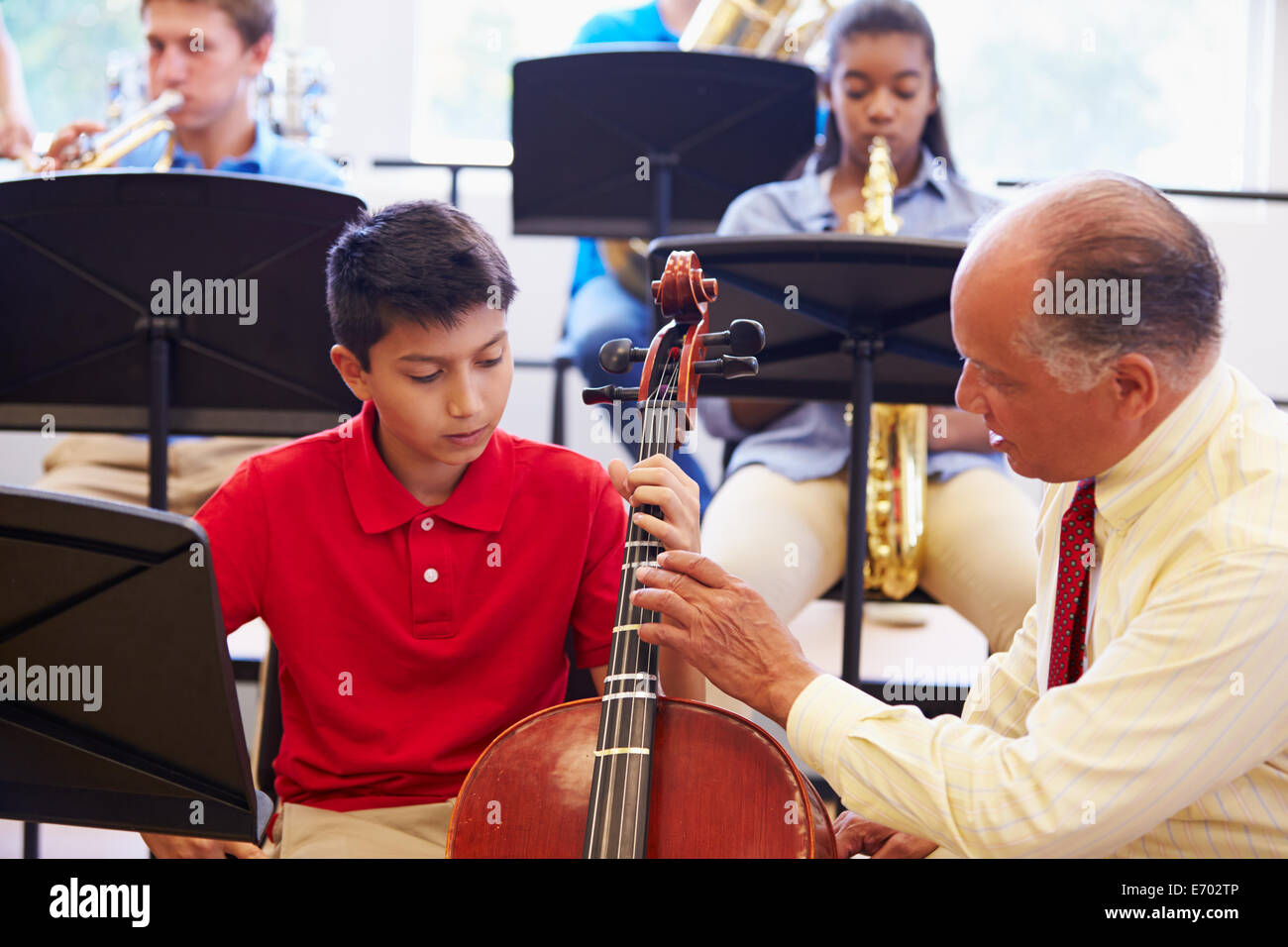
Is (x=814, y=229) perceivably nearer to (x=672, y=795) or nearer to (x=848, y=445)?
(x=848, y=445)

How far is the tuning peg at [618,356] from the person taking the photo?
1612 mm

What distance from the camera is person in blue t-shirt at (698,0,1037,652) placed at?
2.33 metres

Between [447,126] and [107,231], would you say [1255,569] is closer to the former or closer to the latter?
[107,231]

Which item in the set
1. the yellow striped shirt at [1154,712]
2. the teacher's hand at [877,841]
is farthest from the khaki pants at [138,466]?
the yellow striped shirt at [1154,712]

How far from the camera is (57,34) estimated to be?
14.8 ft

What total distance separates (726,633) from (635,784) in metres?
0.20

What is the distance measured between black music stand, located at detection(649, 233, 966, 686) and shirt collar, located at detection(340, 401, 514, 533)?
0.49 metres

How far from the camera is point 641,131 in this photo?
2.73 meters

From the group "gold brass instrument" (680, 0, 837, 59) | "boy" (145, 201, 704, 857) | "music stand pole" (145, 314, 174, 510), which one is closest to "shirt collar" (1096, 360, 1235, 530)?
"boy" (145, 201, 704, 857)

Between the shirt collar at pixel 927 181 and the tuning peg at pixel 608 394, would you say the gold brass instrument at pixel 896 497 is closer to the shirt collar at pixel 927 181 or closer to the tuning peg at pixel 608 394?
the shirt collar at pixel 927 181

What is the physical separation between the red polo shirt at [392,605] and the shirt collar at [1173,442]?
2.19ft
